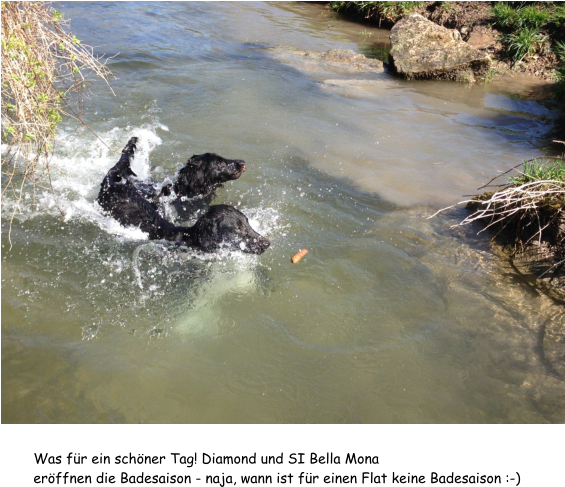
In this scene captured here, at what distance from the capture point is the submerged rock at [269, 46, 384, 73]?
1121 cm

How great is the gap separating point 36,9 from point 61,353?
2921 millimetres

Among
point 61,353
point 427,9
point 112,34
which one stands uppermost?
point 427,9

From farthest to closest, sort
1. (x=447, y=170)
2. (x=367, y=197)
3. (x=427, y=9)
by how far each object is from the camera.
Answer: (x=427, y=9), (x=447, y=170), (x=367, y=197)

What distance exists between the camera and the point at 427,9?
1367 cm

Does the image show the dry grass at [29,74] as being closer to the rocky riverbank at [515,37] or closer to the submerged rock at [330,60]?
the submerged rock at [330,60]

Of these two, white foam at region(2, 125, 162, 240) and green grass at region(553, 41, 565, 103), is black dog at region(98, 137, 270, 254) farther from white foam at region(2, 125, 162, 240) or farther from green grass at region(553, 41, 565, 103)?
green grass at region(553, 41, 565, 103)

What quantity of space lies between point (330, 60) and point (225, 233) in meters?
8.43

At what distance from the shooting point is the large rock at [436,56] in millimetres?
10688

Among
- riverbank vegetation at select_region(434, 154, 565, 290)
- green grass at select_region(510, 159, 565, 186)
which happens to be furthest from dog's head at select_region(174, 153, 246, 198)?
green grass at select_region(510, 159, 565, 186)

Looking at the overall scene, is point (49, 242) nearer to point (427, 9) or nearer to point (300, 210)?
point (300, 210)

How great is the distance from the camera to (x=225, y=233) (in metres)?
4.68

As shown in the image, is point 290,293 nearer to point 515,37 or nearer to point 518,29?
point 515,37
